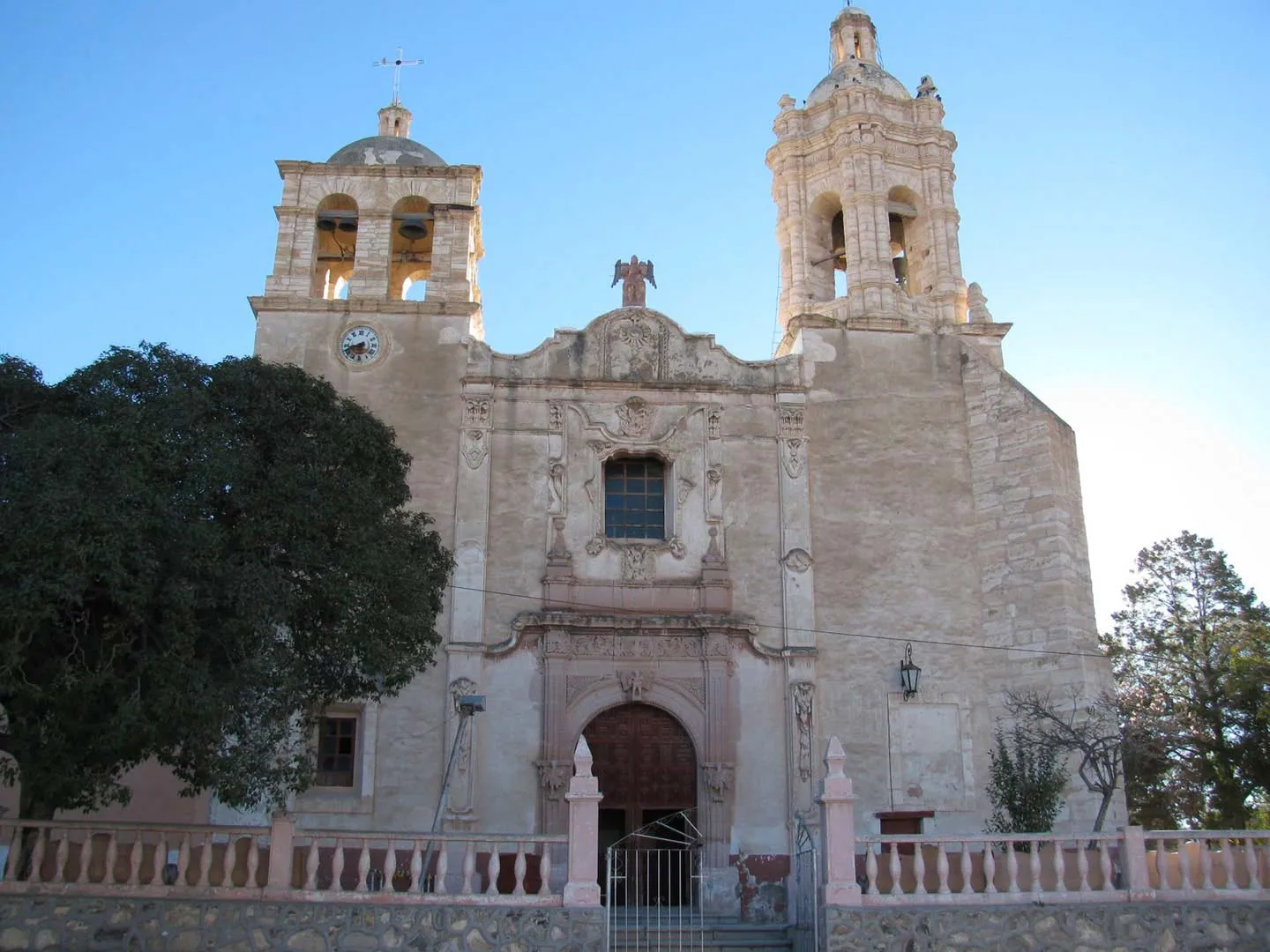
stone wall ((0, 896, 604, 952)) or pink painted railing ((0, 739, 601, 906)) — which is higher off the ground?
pink painted railing ((0, 739, 601, 906))

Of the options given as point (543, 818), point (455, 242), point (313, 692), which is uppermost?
point (455, 242)

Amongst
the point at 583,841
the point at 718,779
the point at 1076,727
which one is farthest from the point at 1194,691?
the point at 583,841

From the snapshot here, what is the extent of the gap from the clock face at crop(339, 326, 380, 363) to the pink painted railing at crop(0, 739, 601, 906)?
905cm

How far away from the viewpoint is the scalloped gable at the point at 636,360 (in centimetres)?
1972

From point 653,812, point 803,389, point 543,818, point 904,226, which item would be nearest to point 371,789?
point 543,818

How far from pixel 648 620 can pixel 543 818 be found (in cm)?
310

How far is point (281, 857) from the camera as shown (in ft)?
38.3

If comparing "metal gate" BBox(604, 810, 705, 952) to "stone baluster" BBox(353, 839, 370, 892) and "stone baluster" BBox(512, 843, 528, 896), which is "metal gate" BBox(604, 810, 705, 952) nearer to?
"stone baluster" BBox(512, 843, 528, 896)

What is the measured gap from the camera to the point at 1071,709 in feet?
57.8

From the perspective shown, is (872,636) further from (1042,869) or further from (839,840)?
(839,840)

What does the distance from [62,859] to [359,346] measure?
10.1 metres

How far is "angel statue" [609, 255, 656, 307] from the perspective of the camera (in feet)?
67.6

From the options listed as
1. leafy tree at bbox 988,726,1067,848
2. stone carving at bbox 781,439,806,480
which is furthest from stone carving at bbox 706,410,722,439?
leafy tree at bbox 988,726,1067,848

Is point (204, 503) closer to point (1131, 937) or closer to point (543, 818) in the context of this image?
point (543, 818)
